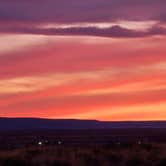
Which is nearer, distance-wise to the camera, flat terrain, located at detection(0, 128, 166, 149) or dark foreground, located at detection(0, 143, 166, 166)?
dark foreground, located at detection(0, 143, 166, 166)

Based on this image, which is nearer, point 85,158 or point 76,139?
point 85,158

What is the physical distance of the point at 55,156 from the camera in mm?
57469

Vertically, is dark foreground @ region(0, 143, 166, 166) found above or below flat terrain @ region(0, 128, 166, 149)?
below

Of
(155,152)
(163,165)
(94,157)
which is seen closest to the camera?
(163,165)

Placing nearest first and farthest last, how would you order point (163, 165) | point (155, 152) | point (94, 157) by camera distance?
point (163, 165) → point (94, 157) → point (155, 152)

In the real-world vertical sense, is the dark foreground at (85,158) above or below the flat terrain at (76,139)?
below

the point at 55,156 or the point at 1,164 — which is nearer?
the point at 1,164

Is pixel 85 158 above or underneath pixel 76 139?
underneath

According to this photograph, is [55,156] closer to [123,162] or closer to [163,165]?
[123,162]

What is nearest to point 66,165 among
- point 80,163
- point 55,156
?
point 80,163

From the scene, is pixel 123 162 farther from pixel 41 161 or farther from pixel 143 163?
pixel 41 161

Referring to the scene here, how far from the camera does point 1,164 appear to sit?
51.9 metres

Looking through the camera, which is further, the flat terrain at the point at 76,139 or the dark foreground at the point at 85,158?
the flat terrain at the point at 76,139

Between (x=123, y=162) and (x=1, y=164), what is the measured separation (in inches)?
313
